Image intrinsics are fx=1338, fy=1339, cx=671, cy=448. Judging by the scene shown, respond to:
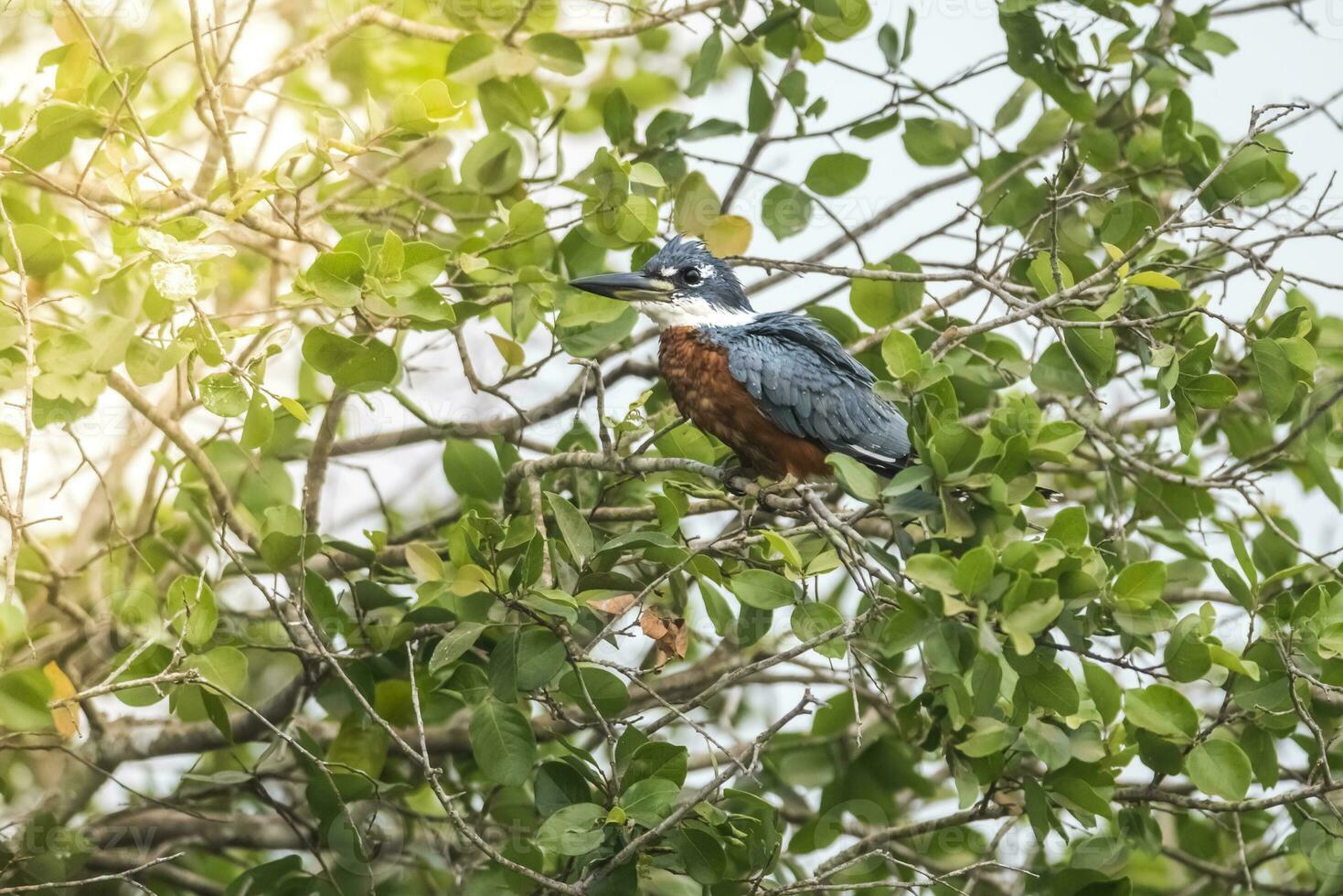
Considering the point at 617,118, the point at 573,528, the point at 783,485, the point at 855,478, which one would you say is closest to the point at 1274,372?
the point at 855,478

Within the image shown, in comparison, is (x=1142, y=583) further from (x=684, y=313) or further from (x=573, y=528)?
(x=684, y=313)

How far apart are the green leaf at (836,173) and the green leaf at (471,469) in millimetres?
1349

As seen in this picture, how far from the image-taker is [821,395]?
3.95 metres

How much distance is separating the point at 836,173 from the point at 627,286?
75cm

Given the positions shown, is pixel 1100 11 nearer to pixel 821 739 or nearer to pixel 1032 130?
pixel 1032 130

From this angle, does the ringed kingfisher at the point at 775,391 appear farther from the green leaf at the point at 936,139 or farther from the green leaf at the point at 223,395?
the green leaf at the point at 223,395

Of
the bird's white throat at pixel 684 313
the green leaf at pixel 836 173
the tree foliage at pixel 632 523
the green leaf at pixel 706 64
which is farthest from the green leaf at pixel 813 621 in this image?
the green leaf at pixel 706 64

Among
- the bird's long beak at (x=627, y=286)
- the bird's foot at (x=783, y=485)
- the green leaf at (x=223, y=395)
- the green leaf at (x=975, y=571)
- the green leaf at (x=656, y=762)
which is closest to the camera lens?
the green leaf at (x=975, y=571)

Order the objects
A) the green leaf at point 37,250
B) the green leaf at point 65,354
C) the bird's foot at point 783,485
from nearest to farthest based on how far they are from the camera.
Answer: the green leaf at point 65,354 → the green leaf at point 37,250 → the bird's foot at point 783,485

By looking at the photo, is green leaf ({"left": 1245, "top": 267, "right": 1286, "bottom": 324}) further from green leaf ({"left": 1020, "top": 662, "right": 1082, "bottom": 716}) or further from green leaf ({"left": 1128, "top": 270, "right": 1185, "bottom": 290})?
green leaf ({"left": 1020, "top": 662, "right": 1082, "bottom": 716})

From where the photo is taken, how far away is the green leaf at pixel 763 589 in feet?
9.77

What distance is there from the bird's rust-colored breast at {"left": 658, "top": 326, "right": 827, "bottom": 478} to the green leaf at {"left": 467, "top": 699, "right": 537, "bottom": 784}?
48.6 inches

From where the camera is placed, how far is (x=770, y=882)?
11.8 ft

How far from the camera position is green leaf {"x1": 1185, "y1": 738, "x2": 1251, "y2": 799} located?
3092 mm
